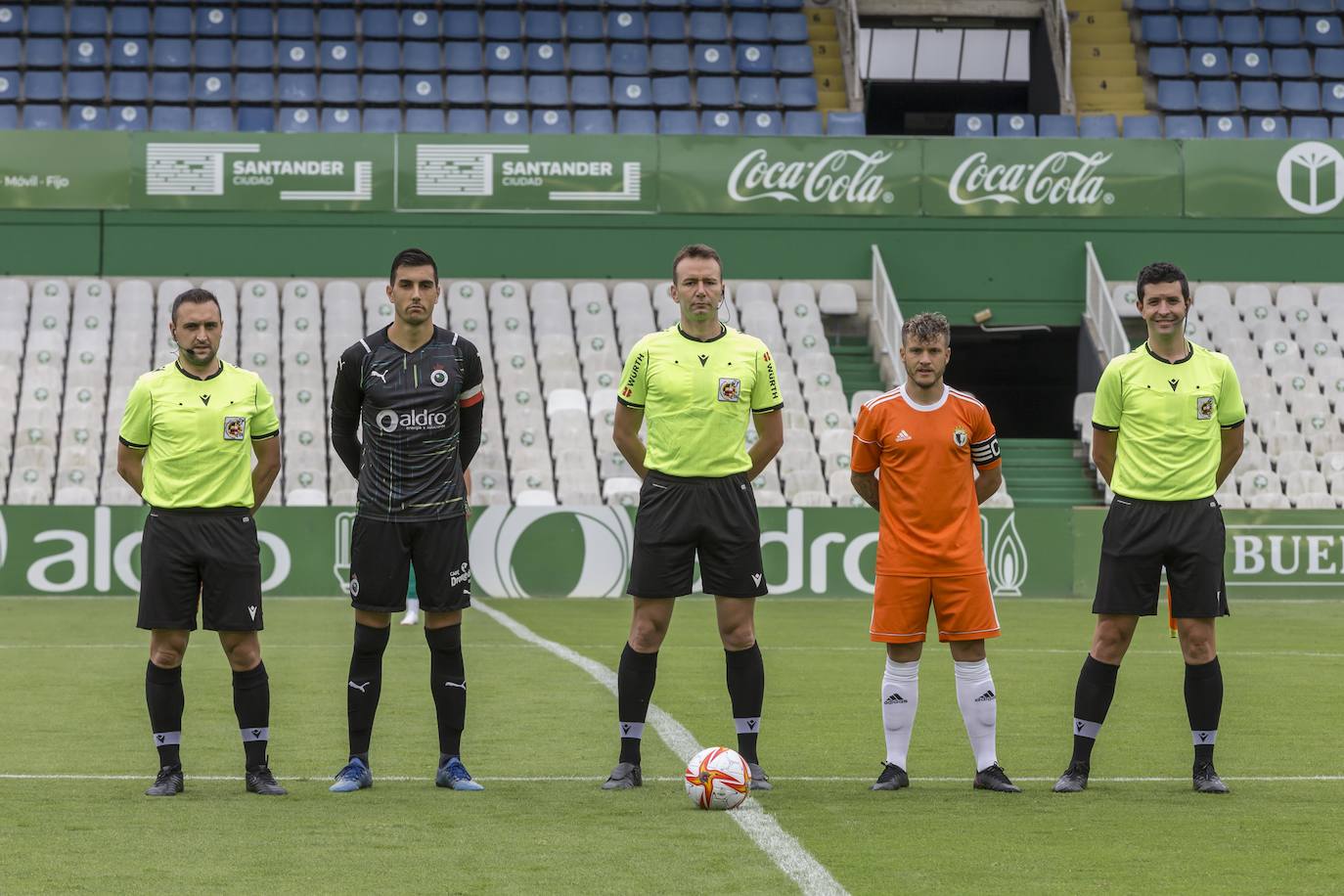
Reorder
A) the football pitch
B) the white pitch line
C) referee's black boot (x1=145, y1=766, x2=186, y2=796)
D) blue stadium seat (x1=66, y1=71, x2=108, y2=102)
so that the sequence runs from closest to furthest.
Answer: the white pitch line < the football pitch < referee's black boot (x1=145, y1=766, x2=186, y2=796) < blue stadium seat (x1=66, y1=71, x2=108, y2=102)

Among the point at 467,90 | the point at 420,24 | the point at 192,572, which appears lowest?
the point at 192,572

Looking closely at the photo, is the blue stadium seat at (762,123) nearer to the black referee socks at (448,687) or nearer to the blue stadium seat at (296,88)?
the blue stadium seat at (296,88)

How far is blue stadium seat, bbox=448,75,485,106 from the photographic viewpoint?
26078 mm

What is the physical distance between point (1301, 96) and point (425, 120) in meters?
13.0

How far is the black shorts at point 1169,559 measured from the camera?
22.9ft

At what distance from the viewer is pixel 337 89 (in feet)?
85.7

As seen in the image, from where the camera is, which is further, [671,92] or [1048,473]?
[671,92]

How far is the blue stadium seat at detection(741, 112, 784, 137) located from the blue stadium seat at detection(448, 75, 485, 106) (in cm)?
377

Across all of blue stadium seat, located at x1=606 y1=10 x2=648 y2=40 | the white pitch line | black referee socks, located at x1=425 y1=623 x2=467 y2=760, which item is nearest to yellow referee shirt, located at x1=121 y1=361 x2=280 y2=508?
black referee socks, located at x1=425 y1=623 x2=467 y2=760

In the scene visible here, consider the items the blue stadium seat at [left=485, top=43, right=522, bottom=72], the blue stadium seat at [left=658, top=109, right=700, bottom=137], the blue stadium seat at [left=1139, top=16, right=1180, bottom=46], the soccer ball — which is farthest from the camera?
the blue stadium seat at [left=1139, top=16, right=1180, bottom=46]

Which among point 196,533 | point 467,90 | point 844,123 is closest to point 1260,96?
point 844,123

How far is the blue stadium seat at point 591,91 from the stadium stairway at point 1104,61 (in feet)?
23.4

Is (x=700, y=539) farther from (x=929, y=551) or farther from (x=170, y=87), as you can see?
(x=170, y=87)

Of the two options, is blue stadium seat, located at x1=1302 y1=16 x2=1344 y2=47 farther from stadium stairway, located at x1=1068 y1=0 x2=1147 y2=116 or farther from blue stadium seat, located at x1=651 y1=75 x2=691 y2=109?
blue stadium seat, located at x1=651 y1=75 x2=691 y2=109
